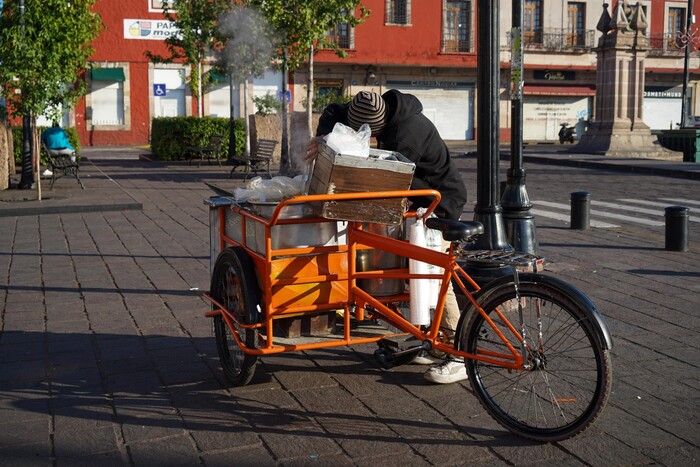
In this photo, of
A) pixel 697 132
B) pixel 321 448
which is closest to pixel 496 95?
pixel 321 448

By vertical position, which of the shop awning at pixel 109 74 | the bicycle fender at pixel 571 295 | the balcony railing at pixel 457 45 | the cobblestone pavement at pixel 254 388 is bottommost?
the cobblestone pavement at pixel 254 388

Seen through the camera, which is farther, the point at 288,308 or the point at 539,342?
the point at 288,308

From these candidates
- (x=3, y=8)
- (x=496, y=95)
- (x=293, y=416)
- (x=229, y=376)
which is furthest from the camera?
(x=3, y=8)

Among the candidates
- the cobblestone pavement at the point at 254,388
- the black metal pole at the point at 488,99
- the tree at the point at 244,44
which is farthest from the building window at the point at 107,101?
the black metal pole at the point at 488,99

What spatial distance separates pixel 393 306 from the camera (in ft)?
15.5

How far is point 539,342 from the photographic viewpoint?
3898 mm

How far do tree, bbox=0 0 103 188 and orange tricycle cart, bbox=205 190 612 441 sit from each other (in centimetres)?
1089

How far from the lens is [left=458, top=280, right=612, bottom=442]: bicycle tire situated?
146 inches

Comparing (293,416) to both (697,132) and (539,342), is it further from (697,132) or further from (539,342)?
(697,132)

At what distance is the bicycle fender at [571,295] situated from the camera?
3635 millimetres

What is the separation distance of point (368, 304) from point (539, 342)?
38.0 inches

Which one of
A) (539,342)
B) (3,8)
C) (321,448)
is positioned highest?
(3,8)

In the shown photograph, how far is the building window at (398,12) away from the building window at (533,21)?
263 inches

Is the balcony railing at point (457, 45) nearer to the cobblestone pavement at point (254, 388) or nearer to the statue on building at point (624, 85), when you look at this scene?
the statue on building at point (624, 85)
